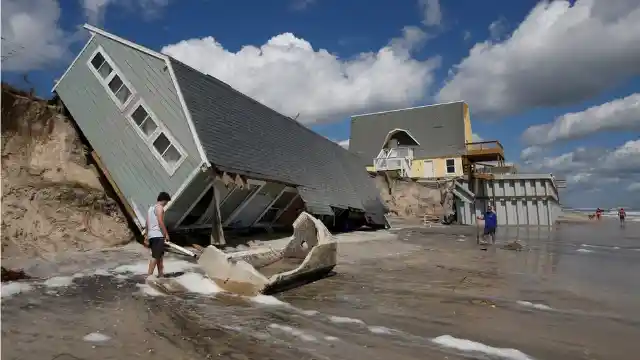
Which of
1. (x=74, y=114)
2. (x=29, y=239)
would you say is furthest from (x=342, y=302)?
(x=74, y=114)

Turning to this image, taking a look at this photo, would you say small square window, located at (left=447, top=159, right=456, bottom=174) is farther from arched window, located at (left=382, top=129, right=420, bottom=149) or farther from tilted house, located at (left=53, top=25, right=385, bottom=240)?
tilted house, located at (left=53, top=25, right=385, bottom=240)

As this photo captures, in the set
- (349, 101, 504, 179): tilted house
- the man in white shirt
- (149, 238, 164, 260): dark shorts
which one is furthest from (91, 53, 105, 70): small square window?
(349, 101, 504, 179): tilted house

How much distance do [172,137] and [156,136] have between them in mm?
585

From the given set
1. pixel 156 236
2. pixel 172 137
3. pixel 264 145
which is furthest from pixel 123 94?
pixel 156 236

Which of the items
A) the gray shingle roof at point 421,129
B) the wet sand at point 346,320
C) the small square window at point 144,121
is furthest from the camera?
the gray shingle roof at point 421,129

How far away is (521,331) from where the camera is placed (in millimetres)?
5434

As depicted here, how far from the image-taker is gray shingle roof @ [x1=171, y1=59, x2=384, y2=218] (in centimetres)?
1232

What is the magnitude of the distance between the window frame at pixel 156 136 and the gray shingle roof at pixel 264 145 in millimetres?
734

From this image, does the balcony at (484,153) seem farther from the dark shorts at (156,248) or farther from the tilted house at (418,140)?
the dark shorts at (156,248)

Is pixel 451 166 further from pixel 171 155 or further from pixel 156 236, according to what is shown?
pixel 156 236

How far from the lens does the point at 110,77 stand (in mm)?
12969

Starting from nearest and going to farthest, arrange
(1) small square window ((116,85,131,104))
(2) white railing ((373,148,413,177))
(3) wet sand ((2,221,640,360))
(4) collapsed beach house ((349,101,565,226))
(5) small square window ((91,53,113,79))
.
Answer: (3) wet sand ((2,221,640,360)) → (1) small square window ((116,85,131,104)) → (5) small square window ((91,53,113,79)) → (4) collapsed beach house ((349,101,565,226)) → (2) white railing ((373,148,413,177))

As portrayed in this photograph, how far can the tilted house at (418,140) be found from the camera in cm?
4306

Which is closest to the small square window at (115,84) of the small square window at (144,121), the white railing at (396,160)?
the small square window at (144,121)
